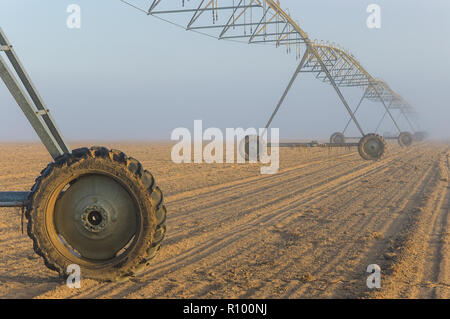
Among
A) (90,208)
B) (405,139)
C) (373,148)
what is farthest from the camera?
(405,139)

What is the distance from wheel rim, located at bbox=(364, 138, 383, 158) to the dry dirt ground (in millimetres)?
11928

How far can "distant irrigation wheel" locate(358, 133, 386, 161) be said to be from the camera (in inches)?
898

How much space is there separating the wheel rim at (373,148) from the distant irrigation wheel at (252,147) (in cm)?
664

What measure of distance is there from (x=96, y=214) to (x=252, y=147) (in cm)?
1907

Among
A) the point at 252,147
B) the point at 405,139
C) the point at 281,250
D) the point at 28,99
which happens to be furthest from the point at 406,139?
the point at 28,99

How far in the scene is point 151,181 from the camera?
3824 millimetres

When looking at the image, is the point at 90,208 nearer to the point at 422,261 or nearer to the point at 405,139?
the point at 422,261

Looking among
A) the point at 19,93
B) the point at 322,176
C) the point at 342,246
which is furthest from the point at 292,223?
the point at 322,176

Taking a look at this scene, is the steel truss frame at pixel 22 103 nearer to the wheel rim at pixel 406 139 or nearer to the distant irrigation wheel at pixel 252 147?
the distant irrigation wheel at pixel 252 147

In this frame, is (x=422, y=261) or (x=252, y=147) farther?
(x=252, y=147)

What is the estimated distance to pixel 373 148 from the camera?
23234mm

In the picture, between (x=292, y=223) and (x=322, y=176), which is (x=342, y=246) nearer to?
(x=292, y=223)

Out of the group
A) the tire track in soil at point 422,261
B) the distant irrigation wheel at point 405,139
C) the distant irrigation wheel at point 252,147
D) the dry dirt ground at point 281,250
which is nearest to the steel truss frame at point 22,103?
the dry dirt ground at point 281,250

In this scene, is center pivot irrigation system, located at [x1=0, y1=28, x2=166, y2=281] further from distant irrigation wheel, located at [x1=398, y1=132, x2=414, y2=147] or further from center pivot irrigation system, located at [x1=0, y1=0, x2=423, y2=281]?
distant irrigation wheel, located at [x1=398, y1=132, x2=414, y2=147]
